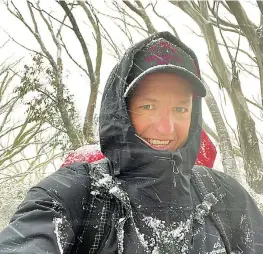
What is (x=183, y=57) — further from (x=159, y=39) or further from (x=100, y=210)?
(x=100, y=210)

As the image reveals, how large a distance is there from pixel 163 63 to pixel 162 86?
103 mm

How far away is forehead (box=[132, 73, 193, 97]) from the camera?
132 centimetres

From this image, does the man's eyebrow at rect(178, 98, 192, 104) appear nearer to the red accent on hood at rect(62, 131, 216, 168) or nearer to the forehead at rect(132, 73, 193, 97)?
the forehead at rect(132, 73, 193, 97)

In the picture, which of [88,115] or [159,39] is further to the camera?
[88,115]

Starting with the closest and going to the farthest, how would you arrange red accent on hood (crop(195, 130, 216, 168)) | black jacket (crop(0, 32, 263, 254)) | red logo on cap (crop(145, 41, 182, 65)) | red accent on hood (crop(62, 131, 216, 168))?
black jacket (crop(0, 32, 263, 254))
red logo on cap (crop(145, 41, 182, 65))
red accent on hood (crop(62, 131, 216, 168))
red accent on hood (crop(195, 130, 216, 168))

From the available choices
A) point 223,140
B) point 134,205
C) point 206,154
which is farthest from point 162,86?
point 223,140

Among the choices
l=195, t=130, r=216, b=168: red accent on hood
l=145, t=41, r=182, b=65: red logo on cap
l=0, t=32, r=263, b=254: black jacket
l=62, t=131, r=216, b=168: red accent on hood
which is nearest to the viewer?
l=0, t=32, r=263, b=254: black jacket

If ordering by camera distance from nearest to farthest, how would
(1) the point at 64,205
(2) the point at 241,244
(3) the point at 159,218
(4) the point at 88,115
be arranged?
(1) the point at 64,205 → (3) the point at 159,218 → (2) the point at 241,244 → (4) the point at 88,115

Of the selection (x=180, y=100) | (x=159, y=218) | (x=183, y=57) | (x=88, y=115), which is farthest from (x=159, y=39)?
(x=88, y=115)

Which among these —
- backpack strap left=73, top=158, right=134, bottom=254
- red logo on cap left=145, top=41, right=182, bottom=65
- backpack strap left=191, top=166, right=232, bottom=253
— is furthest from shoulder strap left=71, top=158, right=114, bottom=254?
red logo on cap left=145, top=41, right=182, bottom=65

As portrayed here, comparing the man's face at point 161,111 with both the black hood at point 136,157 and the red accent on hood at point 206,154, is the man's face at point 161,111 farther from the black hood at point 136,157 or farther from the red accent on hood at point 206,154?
the red accent on hood at point 206,154

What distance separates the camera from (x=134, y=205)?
123 centimetres

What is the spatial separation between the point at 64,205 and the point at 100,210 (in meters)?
0.11

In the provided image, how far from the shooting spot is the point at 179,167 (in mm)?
1332
